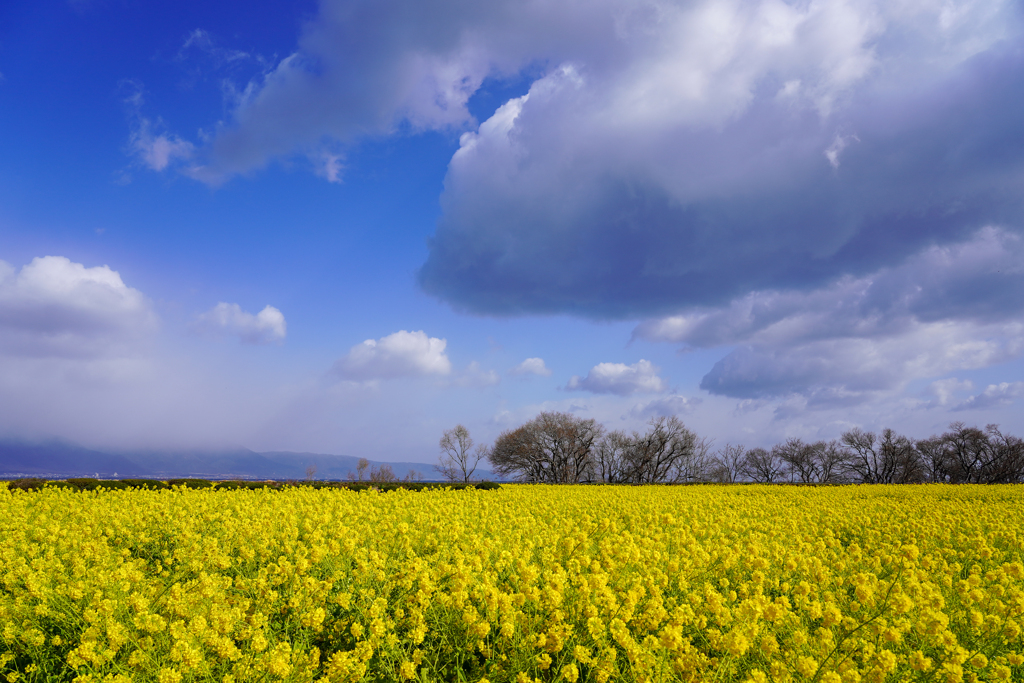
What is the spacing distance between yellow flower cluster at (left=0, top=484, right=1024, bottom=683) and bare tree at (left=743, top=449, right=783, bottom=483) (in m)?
89.0

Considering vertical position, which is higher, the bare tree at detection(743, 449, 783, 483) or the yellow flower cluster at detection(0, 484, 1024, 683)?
the yellow flower cluster at detection(0, 484, 1024, 683)

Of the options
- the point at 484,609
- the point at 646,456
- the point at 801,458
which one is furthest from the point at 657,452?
the point at 484,609

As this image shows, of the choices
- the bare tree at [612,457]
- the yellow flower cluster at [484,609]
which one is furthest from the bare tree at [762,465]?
the yellow flower cluster at [484,609]

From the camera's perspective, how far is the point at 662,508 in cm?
1249

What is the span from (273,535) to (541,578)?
4.71m

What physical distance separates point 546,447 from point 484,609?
63117mm

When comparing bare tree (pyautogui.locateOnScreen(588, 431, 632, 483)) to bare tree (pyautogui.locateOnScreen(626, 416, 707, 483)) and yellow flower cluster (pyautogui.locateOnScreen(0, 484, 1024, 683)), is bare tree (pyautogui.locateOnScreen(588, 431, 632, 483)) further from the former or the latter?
yellow flower cluster (pyautogui.locateOnScreen(0, 484, 1024, 683))

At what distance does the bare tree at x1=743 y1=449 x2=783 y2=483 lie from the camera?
87500 millimetres

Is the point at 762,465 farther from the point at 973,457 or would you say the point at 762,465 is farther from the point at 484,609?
the point at 484,609

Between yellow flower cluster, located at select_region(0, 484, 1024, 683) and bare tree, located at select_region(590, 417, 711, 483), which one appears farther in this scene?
bare tree, located at select_region(590, 417, 711, 483)

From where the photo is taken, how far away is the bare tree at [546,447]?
6575 centimetres

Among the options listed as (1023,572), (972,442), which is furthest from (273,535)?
(972,442)

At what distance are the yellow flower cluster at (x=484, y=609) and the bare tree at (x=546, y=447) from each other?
2280 inches

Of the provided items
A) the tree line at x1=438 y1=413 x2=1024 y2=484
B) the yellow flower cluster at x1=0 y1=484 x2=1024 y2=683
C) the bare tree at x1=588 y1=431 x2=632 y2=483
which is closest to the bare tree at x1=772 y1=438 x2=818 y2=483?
the tree line at x1=438 y1=413 x2=1024 y2=484
